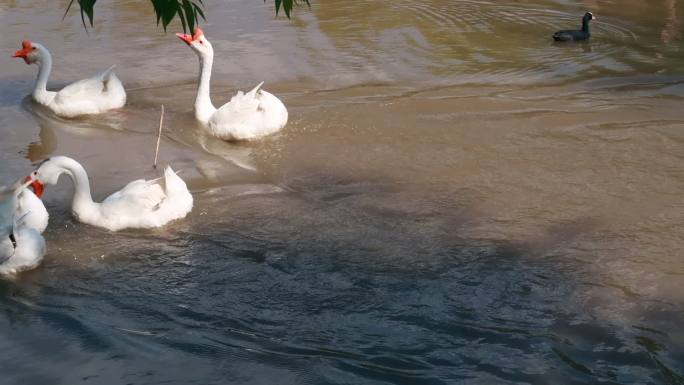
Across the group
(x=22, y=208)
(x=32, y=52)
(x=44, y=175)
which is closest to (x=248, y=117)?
(x=44, y=175)

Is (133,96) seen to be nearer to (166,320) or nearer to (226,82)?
(226,82)

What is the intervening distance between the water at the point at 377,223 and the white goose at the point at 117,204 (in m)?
0.13

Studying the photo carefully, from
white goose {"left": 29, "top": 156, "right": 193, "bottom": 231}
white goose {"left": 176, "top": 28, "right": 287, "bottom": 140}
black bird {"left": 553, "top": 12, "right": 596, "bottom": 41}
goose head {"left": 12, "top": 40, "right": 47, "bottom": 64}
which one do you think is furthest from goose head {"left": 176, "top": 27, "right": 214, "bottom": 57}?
black bird {"left": 553, "top": 12, "right": 596, "bottom": 41}

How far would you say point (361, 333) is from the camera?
664 centimetres

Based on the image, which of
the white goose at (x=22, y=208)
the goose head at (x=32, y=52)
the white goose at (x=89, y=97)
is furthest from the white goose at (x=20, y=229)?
the goose head at (x=32, y=52)

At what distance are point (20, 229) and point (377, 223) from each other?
303 cm

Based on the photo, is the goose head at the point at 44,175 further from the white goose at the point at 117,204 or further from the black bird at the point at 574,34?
the black bird at the point at 574,34

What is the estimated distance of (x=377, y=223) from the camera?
27.7 feet

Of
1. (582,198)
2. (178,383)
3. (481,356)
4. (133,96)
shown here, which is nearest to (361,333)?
(481,356)

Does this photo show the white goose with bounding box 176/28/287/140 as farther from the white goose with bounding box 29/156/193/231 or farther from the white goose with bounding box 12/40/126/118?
the white goose with bounding box 29/156/193/231

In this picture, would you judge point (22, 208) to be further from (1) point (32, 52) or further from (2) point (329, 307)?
(1) point (32, 52)

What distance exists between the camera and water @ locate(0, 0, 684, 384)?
21.0 ft

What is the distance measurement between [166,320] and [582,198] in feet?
13.7

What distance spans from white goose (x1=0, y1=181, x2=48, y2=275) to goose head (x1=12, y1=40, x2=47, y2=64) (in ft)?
13.5
